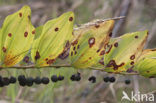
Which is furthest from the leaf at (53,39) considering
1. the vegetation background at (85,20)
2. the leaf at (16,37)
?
the vegetation background at (85,20)

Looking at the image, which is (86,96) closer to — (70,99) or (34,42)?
(70,99)

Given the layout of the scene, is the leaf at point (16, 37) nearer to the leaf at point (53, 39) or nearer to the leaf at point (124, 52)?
the leaf at point (53, 39)

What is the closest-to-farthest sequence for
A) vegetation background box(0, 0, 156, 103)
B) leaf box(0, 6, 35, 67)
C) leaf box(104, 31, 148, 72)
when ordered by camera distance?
leaf box(0, 6, 35, 67), leaf box(104, 31, 148, 72), vegetation background box(0, 0, 156, 103)

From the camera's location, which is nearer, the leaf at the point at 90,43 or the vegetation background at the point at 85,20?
the leaf at the point at 90,43

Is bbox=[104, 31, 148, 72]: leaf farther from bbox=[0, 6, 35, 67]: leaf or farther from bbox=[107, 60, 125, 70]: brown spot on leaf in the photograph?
bbox=[0, 6, 35, 67]: leaf

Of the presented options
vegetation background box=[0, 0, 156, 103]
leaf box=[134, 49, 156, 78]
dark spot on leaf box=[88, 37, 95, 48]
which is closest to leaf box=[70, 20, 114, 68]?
dark spot on leaf box=[88, 37, 95, 48]

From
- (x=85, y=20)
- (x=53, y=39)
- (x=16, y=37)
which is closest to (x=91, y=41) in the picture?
(x=53, y=39)
